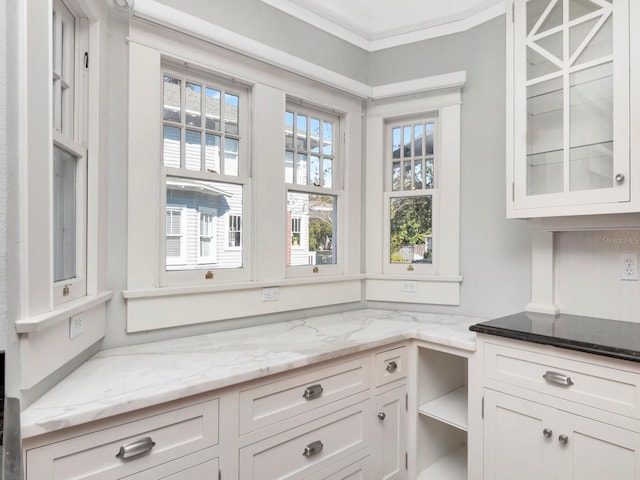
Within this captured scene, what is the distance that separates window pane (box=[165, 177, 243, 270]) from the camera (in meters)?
1.96

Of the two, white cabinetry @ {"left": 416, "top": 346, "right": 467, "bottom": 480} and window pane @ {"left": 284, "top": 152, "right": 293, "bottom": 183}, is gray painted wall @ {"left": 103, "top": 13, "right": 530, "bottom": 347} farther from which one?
window pane @ {"left": 284, "top": 152, "right": 293, "bottom": 183}

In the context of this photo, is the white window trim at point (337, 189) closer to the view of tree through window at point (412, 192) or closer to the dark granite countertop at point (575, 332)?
the view of tree through window at point (412, 192)

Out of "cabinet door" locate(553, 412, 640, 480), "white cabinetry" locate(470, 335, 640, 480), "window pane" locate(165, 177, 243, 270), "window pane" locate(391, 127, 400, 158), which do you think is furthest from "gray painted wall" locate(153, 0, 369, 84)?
"cabinet door" locate(553, 412, 640, 480)

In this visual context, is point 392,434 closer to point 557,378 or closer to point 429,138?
point 557,378

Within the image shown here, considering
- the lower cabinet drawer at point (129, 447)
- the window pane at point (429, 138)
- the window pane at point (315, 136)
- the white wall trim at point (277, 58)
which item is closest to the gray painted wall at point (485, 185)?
the white wall trim at point (277, 58)

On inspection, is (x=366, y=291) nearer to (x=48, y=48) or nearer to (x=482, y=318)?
(x=482, y=318)

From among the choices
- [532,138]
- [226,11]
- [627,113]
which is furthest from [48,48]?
[627,113]

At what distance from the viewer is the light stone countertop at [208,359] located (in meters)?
1.12

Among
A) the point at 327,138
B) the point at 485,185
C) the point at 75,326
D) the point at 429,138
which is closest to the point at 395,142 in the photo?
the point at 429,138

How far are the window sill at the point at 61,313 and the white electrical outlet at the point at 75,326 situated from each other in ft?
0.10

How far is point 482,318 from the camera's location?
7.89 feet

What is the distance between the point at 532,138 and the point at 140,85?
197cm

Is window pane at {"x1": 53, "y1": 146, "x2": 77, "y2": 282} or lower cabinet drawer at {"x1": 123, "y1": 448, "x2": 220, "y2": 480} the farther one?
window pane at {"x1": 53, "y1": 146, "x2": 77, "y2": 282}

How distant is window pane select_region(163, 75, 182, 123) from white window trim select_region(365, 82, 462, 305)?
137 centimetres
